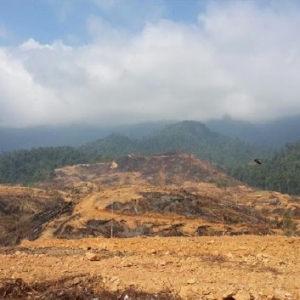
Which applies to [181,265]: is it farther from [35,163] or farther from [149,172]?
[35,163]

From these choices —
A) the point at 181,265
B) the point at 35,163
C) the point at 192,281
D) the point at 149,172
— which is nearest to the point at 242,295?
the point at 192,281

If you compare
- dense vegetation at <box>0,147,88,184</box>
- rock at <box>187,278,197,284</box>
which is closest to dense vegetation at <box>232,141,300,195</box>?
dense vegetation at <box>0,147,88,184</box>

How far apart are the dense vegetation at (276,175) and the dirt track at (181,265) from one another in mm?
97299

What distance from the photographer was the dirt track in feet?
28.5

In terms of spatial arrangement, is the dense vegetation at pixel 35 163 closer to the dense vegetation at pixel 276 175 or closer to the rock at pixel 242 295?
the dense vegetation at pixel 276 175

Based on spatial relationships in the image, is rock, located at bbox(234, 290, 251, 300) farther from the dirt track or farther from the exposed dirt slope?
the exposed dirt slope

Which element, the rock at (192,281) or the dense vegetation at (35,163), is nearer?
the rock at (192,281)

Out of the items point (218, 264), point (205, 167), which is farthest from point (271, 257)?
point (205, 167)

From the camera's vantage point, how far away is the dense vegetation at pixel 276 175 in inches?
4181

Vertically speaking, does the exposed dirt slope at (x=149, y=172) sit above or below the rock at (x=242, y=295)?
below

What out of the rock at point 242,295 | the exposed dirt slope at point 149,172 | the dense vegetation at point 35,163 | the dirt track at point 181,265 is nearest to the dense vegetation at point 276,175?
the exposed dirt slope at point 149,172

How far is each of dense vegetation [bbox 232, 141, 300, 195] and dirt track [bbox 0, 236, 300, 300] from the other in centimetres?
9730

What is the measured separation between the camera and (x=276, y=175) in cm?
11275

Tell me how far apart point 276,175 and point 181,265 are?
353ft
